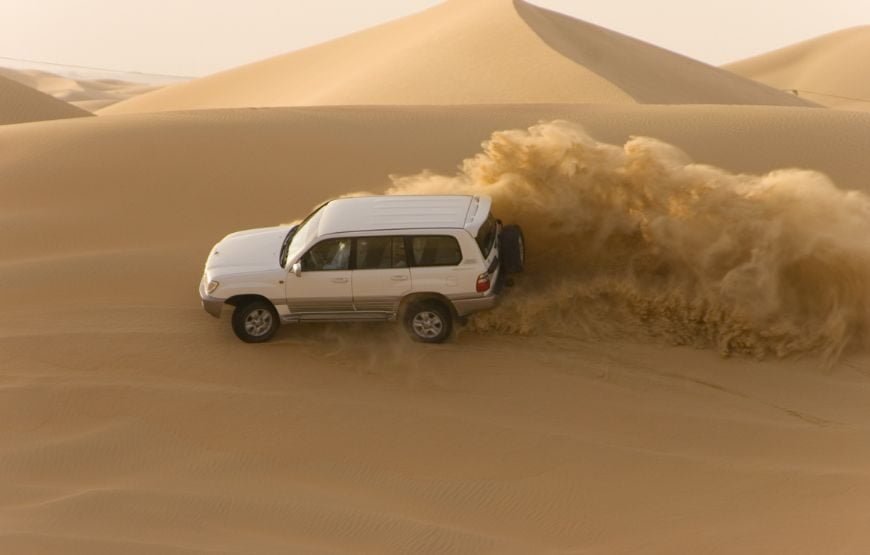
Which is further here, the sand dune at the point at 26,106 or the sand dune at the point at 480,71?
the sand dune at the point at 480,71

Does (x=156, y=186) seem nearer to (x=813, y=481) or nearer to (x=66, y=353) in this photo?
(x=66, y=353)

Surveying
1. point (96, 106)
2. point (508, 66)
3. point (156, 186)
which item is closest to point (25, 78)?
point (96, 106)

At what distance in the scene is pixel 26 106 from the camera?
3066 cm

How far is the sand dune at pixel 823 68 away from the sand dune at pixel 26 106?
152 ft

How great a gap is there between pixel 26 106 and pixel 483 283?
23845mm

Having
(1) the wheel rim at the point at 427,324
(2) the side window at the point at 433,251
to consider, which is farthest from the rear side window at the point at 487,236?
(1) the wheel rim at the point at 427,324

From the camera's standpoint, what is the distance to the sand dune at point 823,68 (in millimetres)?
68438

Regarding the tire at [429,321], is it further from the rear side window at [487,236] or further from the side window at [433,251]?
the rear side window at [487,236]

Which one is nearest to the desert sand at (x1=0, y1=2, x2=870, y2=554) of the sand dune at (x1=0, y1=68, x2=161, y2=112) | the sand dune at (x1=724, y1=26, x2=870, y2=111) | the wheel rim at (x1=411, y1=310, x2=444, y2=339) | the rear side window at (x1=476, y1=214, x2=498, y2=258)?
the wheel rim at (x1=411, y1=310, x2=444, y2=339)

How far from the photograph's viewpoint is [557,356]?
10930mm

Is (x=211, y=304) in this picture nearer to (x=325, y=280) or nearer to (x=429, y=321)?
(x=325, y=280)

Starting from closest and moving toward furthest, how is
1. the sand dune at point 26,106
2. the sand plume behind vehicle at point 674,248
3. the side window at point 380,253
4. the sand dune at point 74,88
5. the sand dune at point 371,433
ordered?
1. the sand dune at point 371,433
2. the side window at point 380,253
3. the sand plume behind vehicle at point 674,248
4. the sand dune at point 26,106
5. the sand dune at point 74,88

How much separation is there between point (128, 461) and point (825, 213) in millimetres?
7906

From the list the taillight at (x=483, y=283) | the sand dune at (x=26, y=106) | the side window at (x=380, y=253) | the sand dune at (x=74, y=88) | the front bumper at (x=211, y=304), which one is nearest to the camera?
the taillight at (x=483, y=283)
